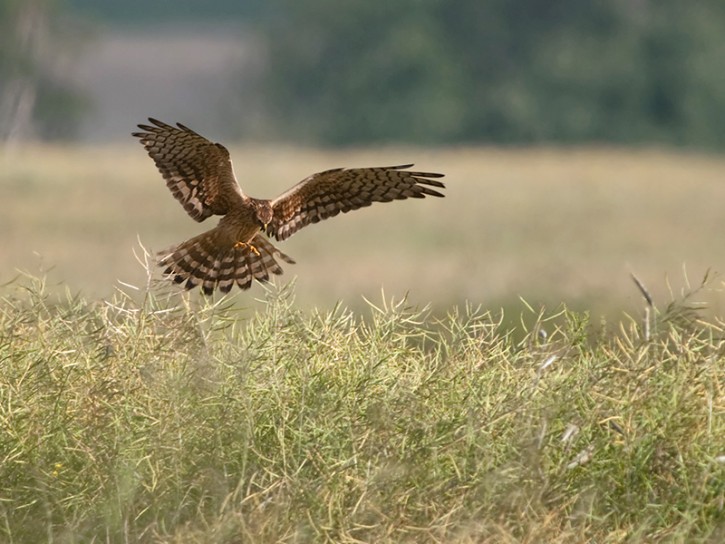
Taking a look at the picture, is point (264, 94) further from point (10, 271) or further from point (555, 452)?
point (555, 452)

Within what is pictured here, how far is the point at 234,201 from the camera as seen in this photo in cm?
515

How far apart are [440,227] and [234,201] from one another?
15837mm

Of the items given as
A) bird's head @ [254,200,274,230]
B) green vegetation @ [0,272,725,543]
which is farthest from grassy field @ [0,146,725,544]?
A: bird's head @ [254,200,274,230]

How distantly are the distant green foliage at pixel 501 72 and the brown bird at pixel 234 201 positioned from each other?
4100cm

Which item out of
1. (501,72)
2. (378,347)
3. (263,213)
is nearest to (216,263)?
(263,213)

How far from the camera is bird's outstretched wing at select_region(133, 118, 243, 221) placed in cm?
512

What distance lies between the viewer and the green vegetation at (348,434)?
3.69 metres

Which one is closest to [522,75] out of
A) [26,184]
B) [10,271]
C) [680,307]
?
[26,184]

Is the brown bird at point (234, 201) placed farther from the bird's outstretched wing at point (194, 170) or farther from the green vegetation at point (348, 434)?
the green vegetation at point (348, 434)

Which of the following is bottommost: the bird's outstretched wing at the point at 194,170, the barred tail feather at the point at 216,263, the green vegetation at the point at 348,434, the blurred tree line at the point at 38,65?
the green vegetation at the point at 348,434

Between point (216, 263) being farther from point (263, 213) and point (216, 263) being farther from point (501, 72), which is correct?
point (501, 72)

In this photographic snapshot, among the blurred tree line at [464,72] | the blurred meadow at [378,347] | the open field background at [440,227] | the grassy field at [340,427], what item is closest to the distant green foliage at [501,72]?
the blurred tree line at [464,72]

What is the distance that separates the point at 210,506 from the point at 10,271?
37.8 feet

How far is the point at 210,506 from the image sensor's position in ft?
12.3
